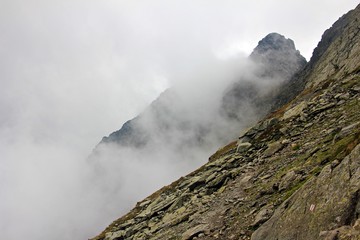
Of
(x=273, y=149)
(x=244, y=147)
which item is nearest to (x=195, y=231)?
(x=273, y=149)

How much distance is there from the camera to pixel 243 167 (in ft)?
121

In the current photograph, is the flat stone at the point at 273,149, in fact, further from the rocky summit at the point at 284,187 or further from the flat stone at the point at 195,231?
the flat stone at the point at 195,231

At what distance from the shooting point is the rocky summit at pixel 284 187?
16031mm

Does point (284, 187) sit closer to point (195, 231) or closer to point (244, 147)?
point (195, 231)

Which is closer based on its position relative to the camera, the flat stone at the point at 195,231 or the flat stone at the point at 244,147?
the flat stone at the point at 195,231

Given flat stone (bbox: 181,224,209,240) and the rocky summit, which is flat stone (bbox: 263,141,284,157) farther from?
flat stone (bbox: 181,224,209,240)

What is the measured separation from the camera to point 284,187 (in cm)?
2431

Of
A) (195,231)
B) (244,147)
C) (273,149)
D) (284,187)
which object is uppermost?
(244,147)

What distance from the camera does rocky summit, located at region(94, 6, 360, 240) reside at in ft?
52.6

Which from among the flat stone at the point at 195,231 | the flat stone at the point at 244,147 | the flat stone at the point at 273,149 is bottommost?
the flat stone at the point at 195,231

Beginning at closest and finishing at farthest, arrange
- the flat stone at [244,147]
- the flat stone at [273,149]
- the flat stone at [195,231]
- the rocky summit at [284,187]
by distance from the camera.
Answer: the rocky summit at [284,187]
the flat stone at [195,231]
the flat stone at [273,149]
the flat stone at [244,147]

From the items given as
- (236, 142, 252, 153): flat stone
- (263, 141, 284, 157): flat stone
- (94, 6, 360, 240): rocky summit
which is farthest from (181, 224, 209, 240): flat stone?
(236, 142, 252, 153): flat stone

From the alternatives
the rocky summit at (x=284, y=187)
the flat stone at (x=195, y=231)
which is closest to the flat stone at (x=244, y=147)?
the rocky summit at (x=284, y=187)

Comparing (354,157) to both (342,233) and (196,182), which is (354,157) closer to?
(342,233)
